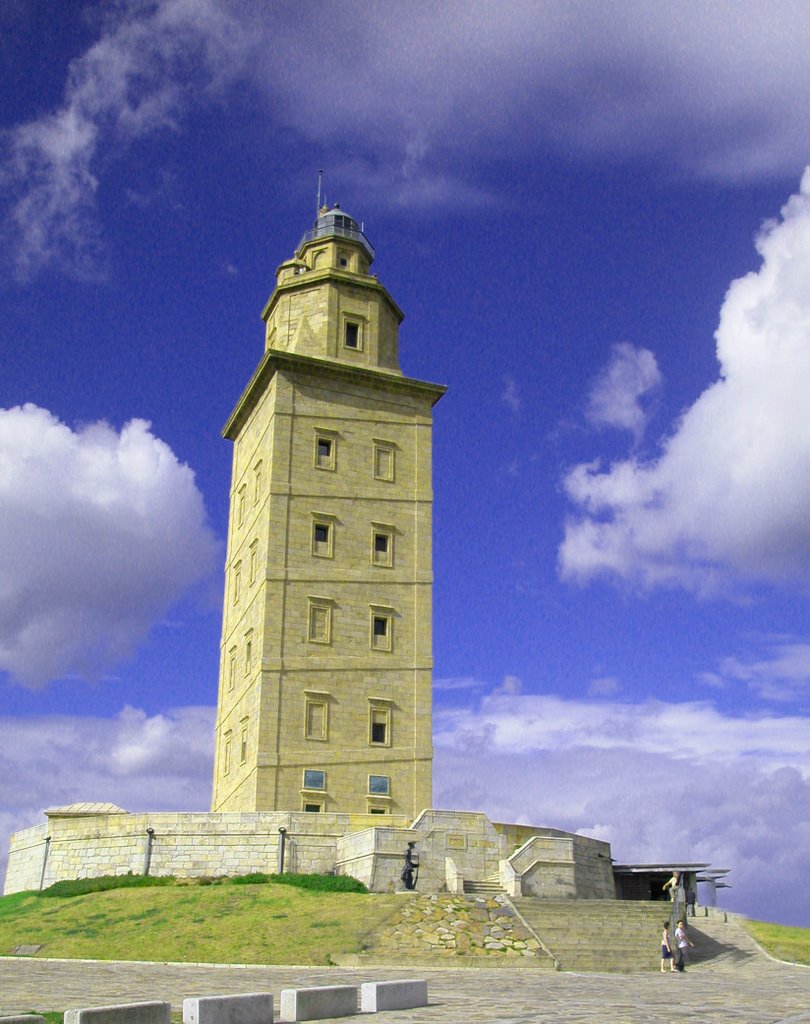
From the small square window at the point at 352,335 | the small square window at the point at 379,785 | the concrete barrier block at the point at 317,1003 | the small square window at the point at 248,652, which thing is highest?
the small square window at the point at 352,335

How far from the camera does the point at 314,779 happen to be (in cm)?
3884

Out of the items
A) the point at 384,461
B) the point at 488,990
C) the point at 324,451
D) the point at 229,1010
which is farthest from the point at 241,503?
the point at 229,1010

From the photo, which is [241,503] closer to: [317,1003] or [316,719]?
[316,719]

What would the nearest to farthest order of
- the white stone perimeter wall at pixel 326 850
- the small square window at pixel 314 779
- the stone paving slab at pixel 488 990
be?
the stone paving slab at pixel 488 990 → the white stone perimeter wall at pixel 326 850 → the small square window at pixel 314 779

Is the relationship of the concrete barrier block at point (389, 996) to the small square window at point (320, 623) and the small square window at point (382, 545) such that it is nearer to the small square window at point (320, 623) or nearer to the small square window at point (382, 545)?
the small square window at point (320, 623)

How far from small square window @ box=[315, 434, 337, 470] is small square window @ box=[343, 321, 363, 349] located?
473cm

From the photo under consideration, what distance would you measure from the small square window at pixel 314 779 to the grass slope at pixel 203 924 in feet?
23.7

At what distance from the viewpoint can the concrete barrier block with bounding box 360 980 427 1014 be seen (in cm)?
1625

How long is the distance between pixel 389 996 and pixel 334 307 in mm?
33940

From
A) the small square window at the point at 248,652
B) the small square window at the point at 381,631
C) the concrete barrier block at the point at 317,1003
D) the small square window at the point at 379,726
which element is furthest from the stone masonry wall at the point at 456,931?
the small square window at the point at 248,652

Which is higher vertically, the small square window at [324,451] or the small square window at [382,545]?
the small square window at [324,451]

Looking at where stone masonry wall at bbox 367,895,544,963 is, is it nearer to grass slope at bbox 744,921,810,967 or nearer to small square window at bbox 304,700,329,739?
grass slope at bbox 744,921,810,967

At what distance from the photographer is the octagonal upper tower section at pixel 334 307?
151 ft

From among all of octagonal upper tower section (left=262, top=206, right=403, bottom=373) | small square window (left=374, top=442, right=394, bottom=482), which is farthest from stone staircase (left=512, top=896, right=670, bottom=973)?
octagonal upper tower section (left=262, top=206, right=403, bottom=373)
